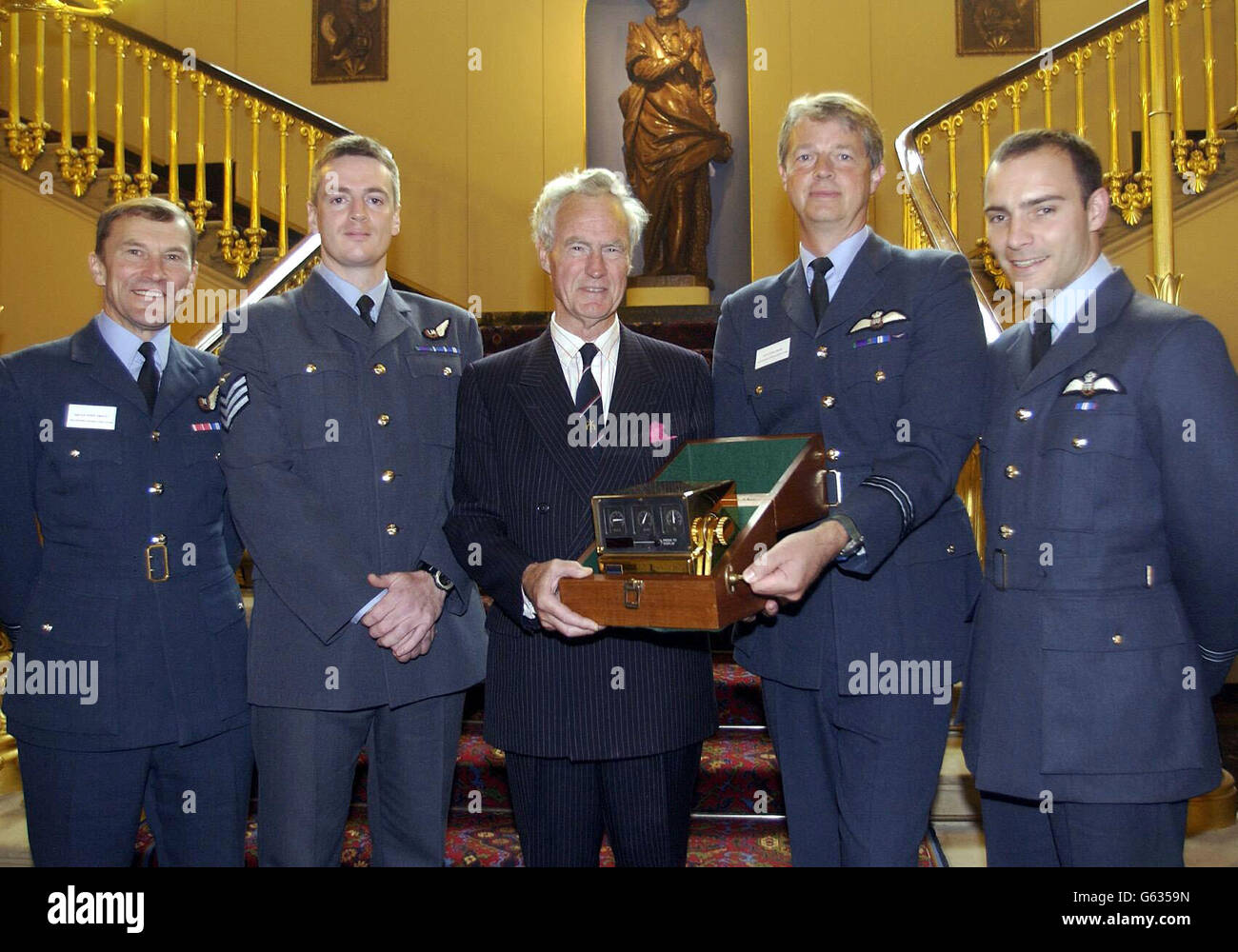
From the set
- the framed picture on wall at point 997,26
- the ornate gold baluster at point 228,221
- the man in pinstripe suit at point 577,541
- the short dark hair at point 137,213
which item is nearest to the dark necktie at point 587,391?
the man in pinstripe suit at point 577,541

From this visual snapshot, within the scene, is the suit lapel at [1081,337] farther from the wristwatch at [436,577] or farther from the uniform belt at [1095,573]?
the wristwatch at [436,577]

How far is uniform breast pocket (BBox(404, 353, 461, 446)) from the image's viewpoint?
2.23 meters

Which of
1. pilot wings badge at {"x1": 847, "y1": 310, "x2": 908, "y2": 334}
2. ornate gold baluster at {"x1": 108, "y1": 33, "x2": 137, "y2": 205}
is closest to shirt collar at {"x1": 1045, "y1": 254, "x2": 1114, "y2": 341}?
pilot wings badge at {"x1": 847, "y1": 310, "x2": 908, "y2": 334}

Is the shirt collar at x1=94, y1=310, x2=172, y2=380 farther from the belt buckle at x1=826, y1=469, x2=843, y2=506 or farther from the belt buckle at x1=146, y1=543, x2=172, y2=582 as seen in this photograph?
the belt buckle at x1=826, y1=469, x2=843, y2=506

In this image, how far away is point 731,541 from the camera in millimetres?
1708

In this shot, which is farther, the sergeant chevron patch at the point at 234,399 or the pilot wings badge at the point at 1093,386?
the sergeant chevron patch at the point at 234,399

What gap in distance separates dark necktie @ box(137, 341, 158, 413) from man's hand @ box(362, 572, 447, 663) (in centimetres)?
64

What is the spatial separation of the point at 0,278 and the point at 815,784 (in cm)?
642

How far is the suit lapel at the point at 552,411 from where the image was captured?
2020 mm

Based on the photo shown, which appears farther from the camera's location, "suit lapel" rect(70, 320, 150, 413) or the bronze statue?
the bronze statue

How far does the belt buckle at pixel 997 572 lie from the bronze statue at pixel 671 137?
232 inches

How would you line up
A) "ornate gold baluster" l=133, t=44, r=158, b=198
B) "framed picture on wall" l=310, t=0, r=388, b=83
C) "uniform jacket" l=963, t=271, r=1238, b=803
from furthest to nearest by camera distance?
"framed picture on wall" l=310, t=0, r=388, b=83, "ornate gold baluster" l=133, t=44, r=158, b=198, "uniform jacket" l=963, t=271, r=1238, b=803
